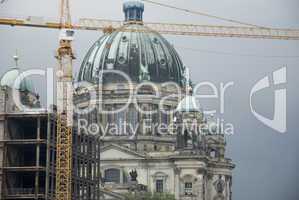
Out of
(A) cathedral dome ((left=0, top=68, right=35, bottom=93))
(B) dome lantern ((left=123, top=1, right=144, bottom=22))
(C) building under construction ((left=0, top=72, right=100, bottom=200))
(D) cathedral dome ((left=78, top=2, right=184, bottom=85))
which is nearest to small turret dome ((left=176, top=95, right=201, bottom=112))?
(D) cathedral dome ((left=78, top=2, right=184, bottom=85))

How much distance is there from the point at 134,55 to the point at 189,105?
1420 centimetres

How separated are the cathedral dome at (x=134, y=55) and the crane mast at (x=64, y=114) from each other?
32.0 m

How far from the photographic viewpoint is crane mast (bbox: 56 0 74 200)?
111875 millimetres

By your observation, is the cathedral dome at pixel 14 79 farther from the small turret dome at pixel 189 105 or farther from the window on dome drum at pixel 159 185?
the small turret dome at pixel 189 105

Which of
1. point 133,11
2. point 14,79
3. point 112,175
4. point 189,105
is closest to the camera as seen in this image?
point 14,79

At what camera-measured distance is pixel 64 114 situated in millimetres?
116625

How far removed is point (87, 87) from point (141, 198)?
2971 centimetres

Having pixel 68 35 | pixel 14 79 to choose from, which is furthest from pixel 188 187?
pixel 68 35

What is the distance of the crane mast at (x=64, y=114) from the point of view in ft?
367

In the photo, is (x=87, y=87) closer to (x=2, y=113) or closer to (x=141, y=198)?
(x=141, y=198)

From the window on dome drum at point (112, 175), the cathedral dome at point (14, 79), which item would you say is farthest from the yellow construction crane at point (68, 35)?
the window on dome drum at point (112, 175)

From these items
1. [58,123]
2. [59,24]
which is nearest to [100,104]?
[59,24]

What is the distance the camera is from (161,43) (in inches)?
6467

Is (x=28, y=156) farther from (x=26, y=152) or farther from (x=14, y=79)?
(x=14, y=79)
